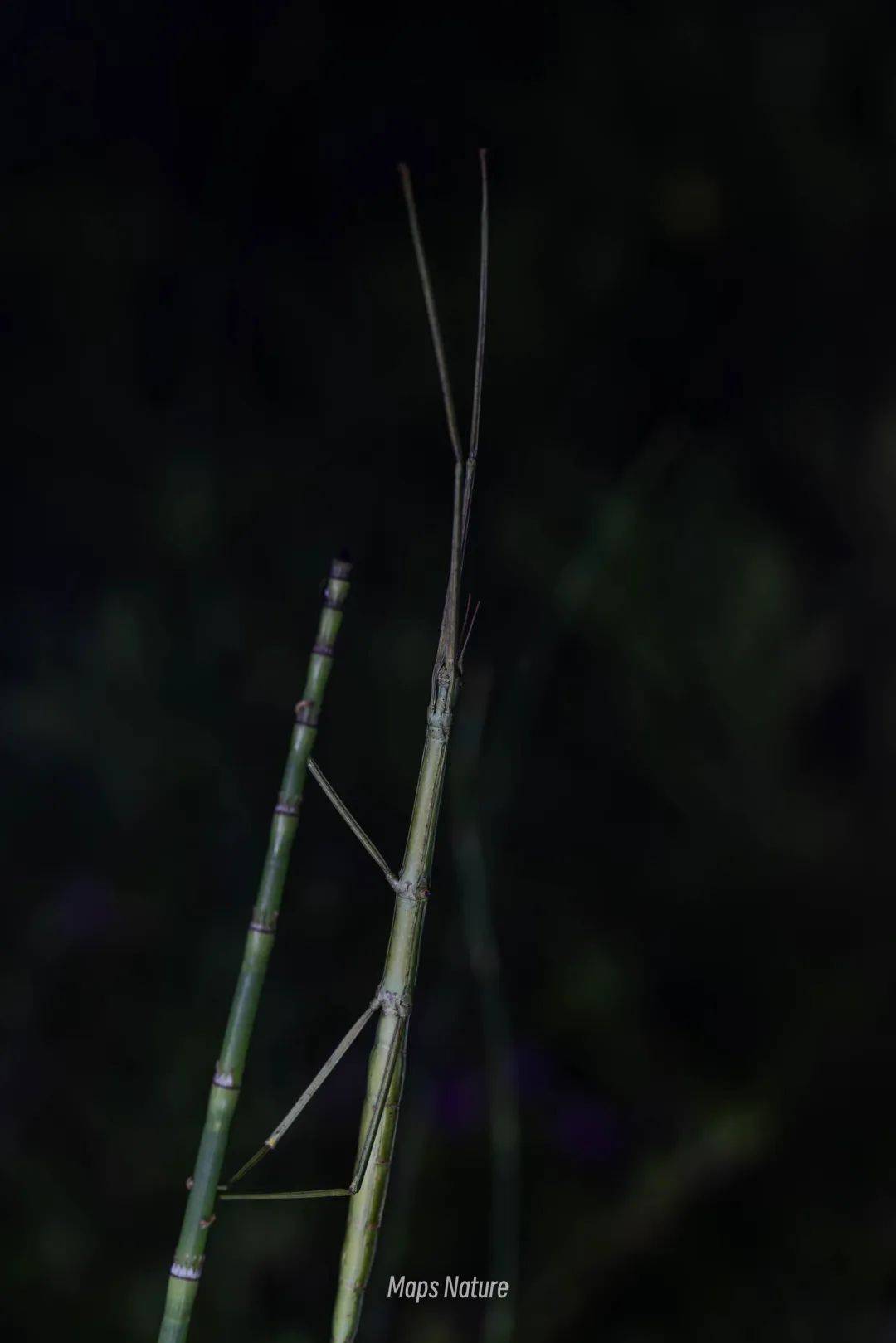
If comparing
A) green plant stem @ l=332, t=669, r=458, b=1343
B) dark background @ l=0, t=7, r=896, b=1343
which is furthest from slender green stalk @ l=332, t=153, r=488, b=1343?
dark background @ l=0, t=7, r=896, b=1343

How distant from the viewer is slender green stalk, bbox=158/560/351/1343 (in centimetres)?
30

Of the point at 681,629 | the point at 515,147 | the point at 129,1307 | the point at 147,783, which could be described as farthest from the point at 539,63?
the point at 129,1307

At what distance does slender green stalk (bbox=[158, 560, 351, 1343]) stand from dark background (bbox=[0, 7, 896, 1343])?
374mm

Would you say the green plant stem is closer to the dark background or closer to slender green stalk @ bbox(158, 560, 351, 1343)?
slender green stalk @ bbox(158, 560, 351, 1343)

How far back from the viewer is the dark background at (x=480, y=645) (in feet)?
2.24

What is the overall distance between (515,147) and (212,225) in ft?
0.67

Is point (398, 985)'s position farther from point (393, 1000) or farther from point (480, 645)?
point (480, 645)

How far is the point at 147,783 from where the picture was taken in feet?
2.35

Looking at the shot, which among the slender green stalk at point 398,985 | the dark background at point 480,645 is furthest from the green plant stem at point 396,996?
the dark background at point 480,645

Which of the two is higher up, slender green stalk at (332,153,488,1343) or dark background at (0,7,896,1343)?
dark background at (0,7,896,1343)

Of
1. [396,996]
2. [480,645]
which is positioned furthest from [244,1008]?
[480,645]

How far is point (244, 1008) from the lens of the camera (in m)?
0.31

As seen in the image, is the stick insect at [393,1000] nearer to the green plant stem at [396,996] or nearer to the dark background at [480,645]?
the green plant stem at [396,996]

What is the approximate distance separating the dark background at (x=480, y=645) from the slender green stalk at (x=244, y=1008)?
374 millimetres
